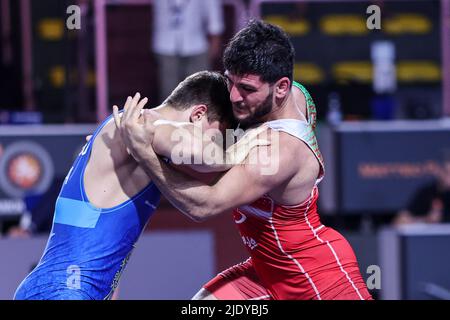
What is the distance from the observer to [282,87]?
17.2 feet

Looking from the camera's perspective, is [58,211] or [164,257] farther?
[164,257]

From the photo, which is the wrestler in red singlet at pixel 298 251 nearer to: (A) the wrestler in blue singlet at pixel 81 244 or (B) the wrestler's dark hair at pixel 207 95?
(B) the wrestler's dark hair at pixel 207 95

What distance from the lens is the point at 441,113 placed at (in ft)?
33.6

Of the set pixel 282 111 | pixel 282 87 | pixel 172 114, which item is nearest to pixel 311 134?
Answer: pixel 282 111

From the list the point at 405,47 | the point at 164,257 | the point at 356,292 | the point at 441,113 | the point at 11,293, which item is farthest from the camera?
the point at 405,47

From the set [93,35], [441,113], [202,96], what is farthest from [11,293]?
[441,113]

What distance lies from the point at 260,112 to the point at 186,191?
22.5 inches

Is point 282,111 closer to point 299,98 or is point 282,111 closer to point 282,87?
point 282,87

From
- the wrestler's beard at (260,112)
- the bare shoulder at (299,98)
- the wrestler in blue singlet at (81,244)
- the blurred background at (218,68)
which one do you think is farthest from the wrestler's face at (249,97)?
the blurred background at (218,68)

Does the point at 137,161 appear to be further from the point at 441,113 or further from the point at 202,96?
the point at 441,113

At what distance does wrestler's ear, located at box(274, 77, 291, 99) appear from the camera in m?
5.21

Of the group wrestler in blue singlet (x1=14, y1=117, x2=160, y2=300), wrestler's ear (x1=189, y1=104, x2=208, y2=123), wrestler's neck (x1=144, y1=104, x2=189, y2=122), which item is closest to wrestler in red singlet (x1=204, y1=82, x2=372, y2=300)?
wrestler's ear (x1=189, y1=104, x2=208, y2=123)

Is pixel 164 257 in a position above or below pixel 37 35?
below
